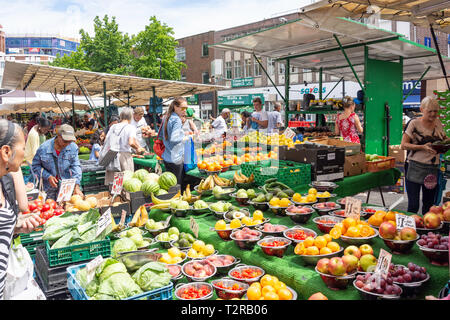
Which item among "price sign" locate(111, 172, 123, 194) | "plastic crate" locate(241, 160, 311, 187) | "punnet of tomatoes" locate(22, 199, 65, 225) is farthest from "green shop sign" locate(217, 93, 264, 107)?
"punnet of tomatoes" locate(22, 199, 65, 225)

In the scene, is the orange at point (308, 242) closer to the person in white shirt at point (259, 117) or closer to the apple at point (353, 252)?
the apple at point (353, 252)

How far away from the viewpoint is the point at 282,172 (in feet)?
13.9

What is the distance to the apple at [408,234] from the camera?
230 cm

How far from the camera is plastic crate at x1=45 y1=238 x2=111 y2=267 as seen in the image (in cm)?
246

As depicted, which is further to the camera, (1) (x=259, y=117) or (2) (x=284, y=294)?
(1) (x=259, y=117)

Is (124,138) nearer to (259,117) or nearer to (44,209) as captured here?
(44,209)

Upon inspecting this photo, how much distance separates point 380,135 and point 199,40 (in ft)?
123

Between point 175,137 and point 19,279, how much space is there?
3646 millimetres

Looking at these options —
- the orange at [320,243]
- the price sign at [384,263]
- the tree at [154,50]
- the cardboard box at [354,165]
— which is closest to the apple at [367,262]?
the price sign at [384,263]

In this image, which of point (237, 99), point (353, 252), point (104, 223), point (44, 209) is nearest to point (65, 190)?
point (44, 209)

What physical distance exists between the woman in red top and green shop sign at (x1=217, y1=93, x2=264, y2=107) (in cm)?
2758

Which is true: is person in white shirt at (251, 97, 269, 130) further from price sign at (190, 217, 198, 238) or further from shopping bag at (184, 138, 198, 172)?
price sign at (190, 217, 198, 238)

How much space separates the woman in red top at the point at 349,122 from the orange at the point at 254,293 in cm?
504
